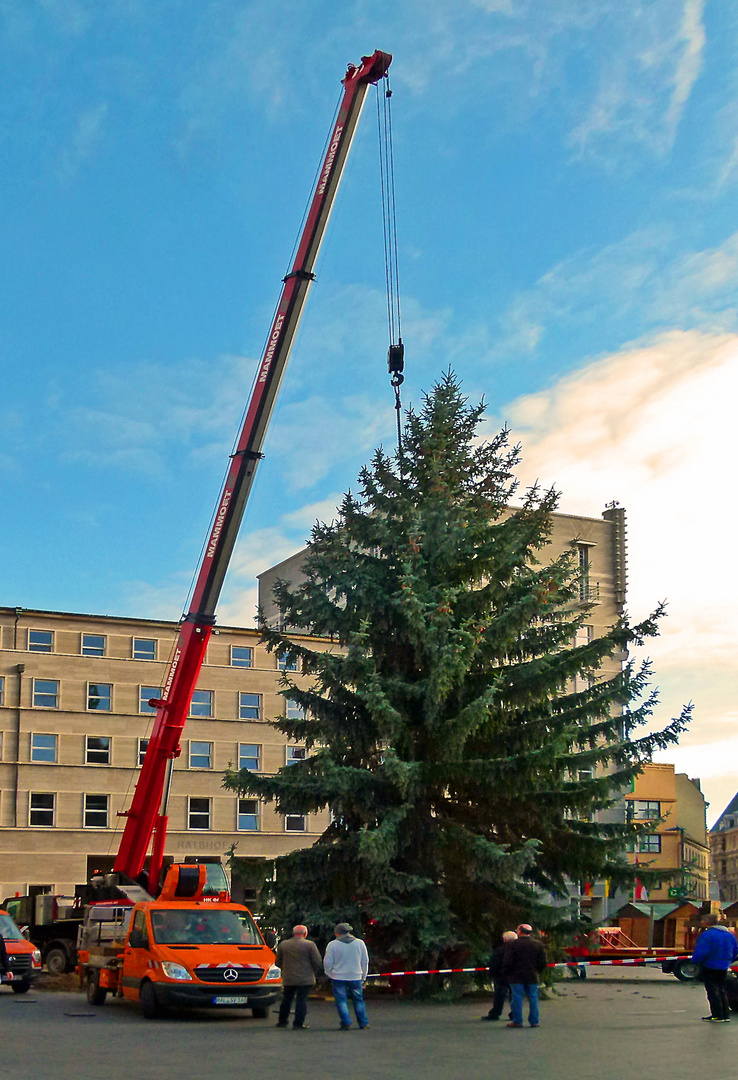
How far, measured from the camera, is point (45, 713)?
5672 centimetres

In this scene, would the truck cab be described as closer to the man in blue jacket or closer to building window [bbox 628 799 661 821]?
the man in blue jacket

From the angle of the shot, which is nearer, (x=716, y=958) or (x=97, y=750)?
(x=716, y=958)

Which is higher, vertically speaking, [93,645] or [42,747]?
[93,645]

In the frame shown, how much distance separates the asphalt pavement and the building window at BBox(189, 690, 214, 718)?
3537 centimetres

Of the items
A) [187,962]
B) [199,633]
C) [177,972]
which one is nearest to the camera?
[177,972]

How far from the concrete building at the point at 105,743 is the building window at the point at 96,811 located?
5cm

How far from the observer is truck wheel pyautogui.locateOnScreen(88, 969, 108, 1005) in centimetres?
2366

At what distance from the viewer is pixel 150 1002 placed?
Answer: 20.7 metres

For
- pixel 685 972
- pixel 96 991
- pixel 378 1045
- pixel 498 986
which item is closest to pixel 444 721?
pixel 498 986

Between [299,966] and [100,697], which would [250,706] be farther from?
[299,966]

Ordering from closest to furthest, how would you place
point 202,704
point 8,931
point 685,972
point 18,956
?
point 18,956 → point 8,931 → point 685,972 → point 202,704

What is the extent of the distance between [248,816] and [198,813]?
2462 millimetres

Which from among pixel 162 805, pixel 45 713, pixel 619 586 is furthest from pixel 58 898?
pixel 619 586

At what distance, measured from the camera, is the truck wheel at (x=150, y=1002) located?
67.6 ft
